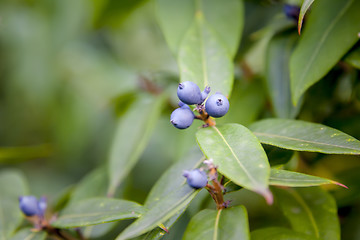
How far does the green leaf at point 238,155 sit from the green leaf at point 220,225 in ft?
0.37

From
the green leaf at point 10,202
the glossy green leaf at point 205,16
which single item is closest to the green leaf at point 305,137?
the glossy green leaf at point 205,16

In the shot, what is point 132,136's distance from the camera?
1.35 metres

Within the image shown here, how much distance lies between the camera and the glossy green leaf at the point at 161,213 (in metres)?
0.76

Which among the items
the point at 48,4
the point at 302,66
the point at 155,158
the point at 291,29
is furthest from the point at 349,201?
the point at 48,4

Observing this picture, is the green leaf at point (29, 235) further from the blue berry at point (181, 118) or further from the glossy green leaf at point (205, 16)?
the glossy green leaf at point (205, 16)

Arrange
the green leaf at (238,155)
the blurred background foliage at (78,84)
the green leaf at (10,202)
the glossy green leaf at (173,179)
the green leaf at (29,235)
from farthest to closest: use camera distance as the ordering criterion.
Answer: the blurred background foliage at (78,84) → the green leaf at (10,202) → the green leaf at (29,235) → the glossy green leaf at (173,179) → the green leaf at (238,155)

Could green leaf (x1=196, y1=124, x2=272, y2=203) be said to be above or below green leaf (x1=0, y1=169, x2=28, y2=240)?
above

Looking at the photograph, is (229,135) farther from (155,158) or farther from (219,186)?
(155,158)

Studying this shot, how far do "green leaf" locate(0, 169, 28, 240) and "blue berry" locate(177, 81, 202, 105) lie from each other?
2.49 feet

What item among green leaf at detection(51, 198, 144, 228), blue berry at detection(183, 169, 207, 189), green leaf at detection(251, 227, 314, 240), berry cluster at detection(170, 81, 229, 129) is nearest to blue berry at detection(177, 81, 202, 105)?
berry cluster at detection(170, 81, 229, 129)

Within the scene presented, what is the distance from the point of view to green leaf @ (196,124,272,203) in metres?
0.71

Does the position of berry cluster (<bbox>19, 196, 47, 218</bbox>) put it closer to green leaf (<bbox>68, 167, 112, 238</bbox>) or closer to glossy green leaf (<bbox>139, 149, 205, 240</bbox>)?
green leaf (<bbox>68, 167, 112, 238</bbox>)

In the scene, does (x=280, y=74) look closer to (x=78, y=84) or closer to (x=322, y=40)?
(x=322, y=40)

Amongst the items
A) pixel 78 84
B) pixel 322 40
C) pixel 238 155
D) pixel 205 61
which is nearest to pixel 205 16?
pixel 205 61
